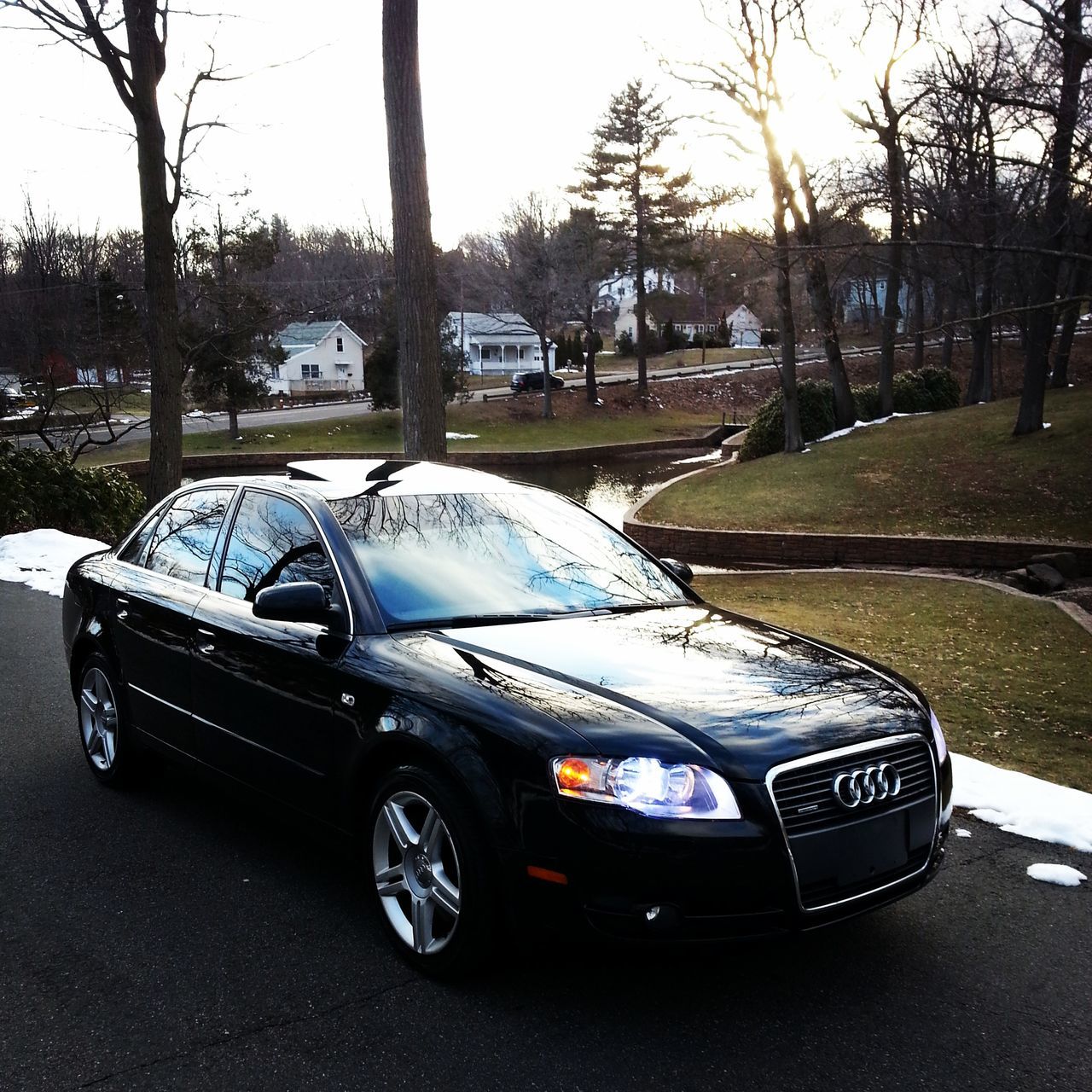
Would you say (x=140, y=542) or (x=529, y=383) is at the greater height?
(x=529, y=383)

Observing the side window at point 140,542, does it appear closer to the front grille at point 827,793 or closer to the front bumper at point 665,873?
the front bumper at point 665,873

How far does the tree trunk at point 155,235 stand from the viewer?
15.0m

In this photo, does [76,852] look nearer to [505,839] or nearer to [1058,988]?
[505,839]

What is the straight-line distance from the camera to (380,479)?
491cm

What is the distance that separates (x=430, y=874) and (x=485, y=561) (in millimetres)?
1378

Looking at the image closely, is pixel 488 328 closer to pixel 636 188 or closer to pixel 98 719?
pixel 636 188

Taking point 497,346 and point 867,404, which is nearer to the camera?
point 867,404

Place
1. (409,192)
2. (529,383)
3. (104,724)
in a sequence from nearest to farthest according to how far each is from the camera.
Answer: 1. (104,724)
2. (409,192)
3. (529,383)

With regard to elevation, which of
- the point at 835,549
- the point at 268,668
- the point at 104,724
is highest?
the point at 268,668

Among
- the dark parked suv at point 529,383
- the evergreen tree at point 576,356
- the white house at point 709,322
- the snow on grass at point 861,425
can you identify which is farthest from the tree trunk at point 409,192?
the white house at point 709,322

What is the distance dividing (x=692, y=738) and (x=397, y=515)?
1.85 meters

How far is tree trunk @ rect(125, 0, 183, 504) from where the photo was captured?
49.4 ft

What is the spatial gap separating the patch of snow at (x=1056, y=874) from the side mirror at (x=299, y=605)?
3053 mm

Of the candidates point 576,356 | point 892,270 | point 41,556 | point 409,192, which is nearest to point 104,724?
point 409,192
